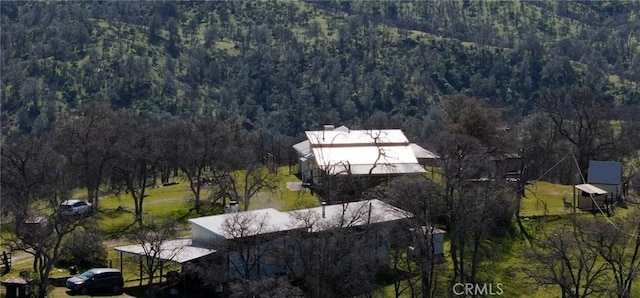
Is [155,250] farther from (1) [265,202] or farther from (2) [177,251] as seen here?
(1) [265,202]

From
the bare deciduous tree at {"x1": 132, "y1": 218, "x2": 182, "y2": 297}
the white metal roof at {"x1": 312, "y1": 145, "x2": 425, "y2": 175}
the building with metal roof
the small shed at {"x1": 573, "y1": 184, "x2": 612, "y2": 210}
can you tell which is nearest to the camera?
the bare deciduous tree at {"x1": 132, "y1": 218, "x2": 182, "y2": 297}

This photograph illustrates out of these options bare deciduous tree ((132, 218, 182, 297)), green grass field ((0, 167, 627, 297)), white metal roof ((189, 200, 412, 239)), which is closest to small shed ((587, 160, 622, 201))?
green grass field ((0, 167, 627, 297))

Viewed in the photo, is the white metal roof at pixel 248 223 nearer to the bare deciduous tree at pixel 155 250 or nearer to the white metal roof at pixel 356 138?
the bare deciduous tree at pixel 155 250

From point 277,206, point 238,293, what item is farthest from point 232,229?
point 277,206

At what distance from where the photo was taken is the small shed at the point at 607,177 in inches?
2544

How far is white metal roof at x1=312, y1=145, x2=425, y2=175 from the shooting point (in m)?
67.1

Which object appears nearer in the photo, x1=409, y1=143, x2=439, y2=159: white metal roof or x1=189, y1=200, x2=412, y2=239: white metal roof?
x1=189, y1=200, x2=412, y2=239: white metal roof

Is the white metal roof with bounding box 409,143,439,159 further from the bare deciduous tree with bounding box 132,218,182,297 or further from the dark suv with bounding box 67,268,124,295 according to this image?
the dark suv with bounding box 67,268,124,295

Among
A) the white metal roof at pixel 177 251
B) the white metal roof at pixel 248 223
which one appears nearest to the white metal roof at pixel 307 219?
the white metal roof at pixel 248 223

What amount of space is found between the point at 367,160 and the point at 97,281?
29576 mm

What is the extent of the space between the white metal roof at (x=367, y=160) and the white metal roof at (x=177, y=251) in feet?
64.9

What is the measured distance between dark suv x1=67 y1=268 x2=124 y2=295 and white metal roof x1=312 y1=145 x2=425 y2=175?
23743 mm

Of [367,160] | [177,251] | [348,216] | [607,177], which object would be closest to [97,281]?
[177,251]

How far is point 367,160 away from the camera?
6931 cm
